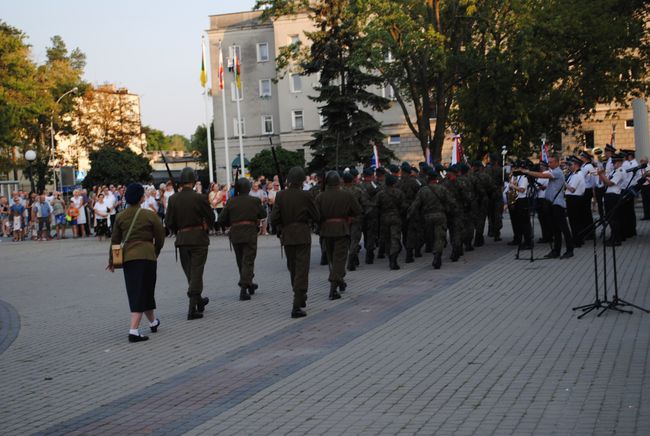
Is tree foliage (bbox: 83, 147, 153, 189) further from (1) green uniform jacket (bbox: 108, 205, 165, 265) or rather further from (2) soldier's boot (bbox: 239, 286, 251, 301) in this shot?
(1) green uniform jacket (bbox: 108, 205, 165, 265)

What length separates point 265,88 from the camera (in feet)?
274

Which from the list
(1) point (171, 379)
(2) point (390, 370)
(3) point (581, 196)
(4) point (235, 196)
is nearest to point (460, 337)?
(2) point (390, 370)

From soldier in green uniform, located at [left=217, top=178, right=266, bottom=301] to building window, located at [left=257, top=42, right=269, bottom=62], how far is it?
226ft

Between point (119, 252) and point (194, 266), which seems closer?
point (119, 252)

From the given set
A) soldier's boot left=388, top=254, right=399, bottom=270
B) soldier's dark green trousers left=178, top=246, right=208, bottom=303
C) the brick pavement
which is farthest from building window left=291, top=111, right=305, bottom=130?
soldier's dark green trousers left=178, top=246, right=208, bottom=303

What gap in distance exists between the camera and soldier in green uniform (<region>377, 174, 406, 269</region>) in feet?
59.1

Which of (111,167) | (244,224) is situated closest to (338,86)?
(111,167)

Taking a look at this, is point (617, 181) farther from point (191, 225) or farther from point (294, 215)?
point (191, 225)

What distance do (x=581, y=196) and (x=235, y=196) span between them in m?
8.44

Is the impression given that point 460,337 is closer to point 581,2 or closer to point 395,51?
point 395,51

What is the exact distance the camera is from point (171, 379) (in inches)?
358

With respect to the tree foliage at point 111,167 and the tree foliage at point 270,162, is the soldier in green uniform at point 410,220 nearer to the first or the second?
the tree foliage at point 270,162

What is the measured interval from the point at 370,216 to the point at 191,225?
6492mm

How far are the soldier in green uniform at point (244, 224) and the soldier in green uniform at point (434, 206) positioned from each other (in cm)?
429
